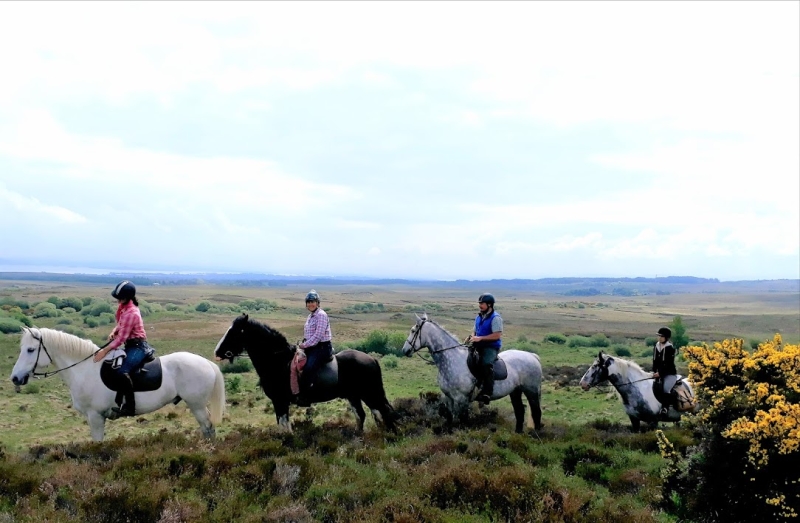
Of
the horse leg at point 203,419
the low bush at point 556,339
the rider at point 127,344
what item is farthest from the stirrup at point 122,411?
the low bush at point 556,339

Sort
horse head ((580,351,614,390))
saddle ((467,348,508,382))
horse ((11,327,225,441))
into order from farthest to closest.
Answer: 1. horse head ((580,351,614,390))
2. saddle ((467,348,508,382))
3. horse ((11,327,225,441))

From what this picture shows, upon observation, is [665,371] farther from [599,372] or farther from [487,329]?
[487,329]

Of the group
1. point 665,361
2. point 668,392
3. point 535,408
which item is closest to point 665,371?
point 665,361

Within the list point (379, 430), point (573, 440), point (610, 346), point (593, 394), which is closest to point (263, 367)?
point (379, 430)

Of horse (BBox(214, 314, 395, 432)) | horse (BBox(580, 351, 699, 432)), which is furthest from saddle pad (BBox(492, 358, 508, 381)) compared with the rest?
horse (BBox(214, 314, 395, 432))

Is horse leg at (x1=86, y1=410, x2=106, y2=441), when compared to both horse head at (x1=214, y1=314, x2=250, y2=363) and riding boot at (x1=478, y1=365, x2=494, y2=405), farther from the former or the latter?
riding boot at (x1=478, y1=365, x2=494, y2=405)

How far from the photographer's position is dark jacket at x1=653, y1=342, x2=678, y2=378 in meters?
10.3

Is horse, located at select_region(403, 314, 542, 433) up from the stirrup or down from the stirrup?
up

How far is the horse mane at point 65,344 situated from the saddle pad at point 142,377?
51 centimetres

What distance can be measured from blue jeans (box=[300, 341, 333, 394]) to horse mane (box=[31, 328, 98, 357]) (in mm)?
3673

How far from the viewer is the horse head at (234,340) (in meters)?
9.30

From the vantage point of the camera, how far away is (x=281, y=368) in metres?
9.65

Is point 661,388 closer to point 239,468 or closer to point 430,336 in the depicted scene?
point 430,336

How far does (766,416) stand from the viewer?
499 cm
